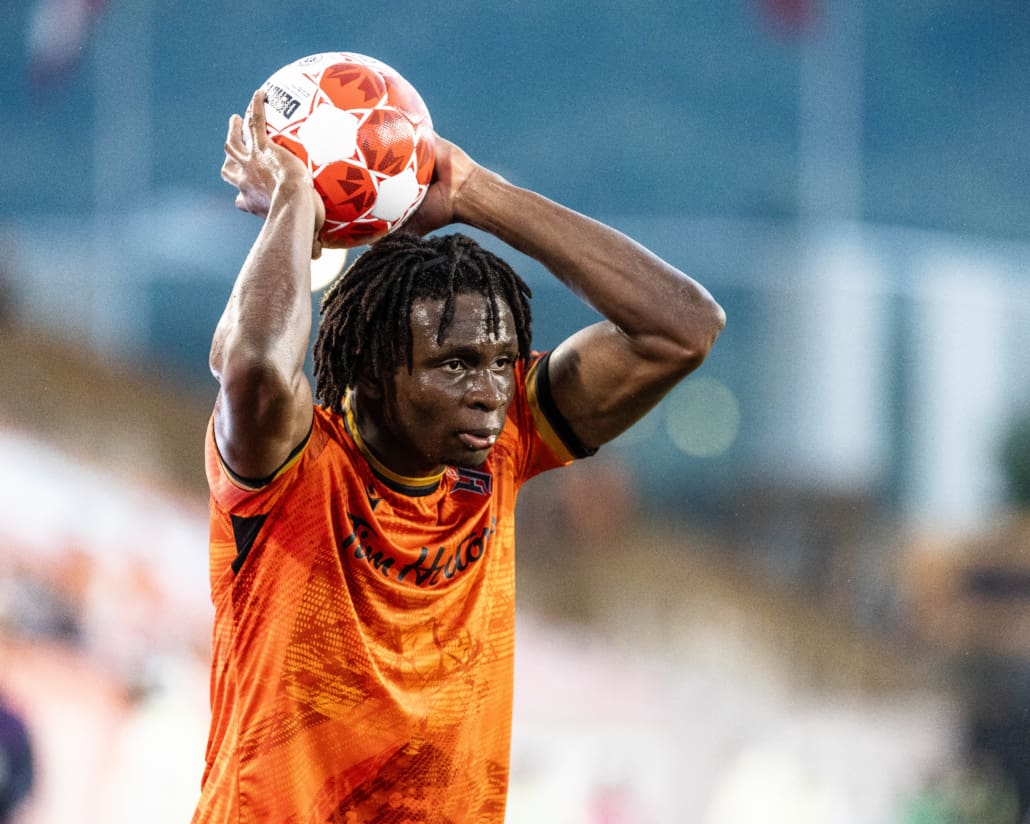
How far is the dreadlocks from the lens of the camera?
2572 millimetres

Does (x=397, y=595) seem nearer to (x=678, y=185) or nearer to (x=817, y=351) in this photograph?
(x=817, y=351)

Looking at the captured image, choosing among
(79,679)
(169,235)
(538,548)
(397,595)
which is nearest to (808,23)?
(169,235)

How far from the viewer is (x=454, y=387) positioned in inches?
99.0

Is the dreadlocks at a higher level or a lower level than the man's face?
higher

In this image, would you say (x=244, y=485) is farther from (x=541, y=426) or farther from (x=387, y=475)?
(x=541, y=426)

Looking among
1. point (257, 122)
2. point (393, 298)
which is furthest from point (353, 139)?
point (393, 298)

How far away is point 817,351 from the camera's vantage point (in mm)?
12742

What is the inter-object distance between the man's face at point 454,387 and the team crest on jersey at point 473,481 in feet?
0.55

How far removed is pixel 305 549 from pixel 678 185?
25149mm

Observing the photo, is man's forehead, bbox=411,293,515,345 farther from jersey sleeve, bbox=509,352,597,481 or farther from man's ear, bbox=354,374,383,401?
jersey sleeve, bbox=509,352,597,481

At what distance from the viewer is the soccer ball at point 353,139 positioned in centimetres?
259

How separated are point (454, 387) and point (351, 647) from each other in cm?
51

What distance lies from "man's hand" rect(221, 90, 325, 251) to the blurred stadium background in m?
3.99

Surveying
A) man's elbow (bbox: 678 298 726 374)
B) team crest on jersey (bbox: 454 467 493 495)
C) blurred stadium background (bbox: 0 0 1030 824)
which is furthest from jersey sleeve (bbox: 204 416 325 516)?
blurred stadium background (bbox: 0 0 1030 824)
